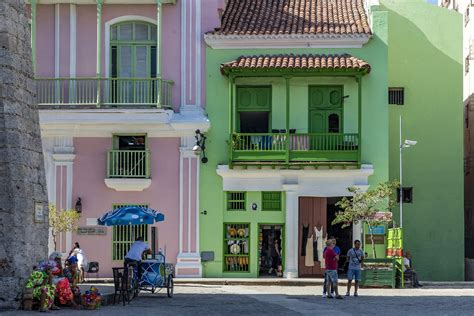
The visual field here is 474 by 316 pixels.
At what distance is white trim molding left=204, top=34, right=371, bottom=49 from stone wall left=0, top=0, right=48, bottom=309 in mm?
13565

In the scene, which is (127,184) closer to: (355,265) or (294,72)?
(294,72)

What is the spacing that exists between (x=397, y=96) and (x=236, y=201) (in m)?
8.74

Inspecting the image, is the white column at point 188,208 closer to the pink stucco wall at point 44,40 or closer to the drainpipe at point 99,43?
the drainpipe at point 99,43

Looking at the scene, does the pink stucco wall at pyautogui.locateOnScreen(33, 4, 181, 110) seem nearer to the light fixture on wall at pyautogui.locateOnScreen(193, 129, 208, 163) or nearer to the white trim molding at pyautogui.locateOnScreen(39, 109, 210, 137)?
the white trim molding at pyautogui.locateOnScreen(39, 109, 210, 137)

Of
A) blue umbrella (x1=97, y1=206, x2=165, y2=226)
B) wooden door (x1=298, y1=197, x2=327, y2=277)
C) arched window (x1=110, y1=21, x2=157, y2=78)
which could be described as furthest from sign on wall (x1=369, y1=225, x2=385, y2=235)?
blue umbrella (x1=97, y1=206, x2=165, y2=226)

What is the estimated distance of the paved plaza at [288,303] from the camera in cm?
2177

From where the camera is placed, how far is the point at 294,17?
37.8 meters

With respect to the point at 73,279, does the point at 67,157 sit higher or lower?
higher

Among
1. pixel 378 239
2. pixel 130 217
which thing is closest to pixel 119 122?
pixel 130 217

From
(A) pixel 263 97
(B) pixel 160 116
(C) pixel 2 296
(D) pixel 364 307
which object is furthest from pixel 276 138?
(C) pixel 2 296

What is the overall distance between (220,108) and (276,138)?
227cm

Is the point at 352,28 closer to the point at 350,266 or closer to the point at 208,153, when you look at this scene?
the point at 208,153

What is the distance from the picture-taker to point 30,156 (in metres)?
22.7

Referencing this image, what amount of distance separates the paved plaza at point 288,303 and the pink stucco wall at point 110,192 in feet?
15.3
